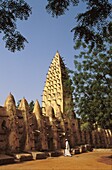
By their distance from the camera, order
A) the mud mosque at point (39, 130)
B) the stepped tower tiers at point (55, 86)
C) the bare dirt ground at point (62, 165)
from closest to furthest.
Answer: the bare dirt ground at point (62, 165)
the mud mosque at point (39, 130)
the stepped tower tiers at point (55, 86)

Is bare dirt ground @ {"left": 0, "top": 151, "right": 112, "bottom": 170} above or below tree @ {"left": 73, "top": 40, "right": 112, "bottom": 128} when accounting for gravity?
below

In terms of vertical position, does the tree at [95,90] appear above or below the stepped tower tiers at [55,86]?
below

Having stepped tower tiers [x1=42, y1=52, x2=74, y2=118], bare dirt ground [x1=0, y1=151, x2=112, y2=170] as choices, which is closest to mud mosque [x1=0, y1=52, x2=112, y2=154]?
stepped tower tiers [x1=42, y1=52, x2=74, y2=118]

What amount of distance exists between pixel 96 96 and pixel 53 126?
1059 centimetres

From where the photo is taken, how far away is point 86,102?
23016 mm

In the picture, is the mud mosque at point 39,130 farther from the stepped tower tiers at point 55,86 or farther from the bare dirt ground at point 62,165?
the bare dirt ground at point 62,165

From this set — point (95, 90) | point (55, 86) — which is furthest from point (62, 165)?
point (55, 86)

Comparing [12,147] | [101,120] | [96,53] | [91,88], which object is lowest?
[12,147]

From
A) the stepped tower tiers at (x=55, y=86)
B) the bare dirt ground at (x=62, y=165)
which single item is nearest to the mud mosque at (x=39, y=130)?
the stepped tower tiers at (x=55, y=86)

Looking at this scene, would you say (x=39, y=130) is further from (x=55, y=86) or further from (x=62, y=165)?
(x=55, y=86)

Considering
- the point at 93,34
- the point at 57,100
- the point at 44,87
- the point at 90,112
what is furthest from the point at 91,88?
the point at 44,87

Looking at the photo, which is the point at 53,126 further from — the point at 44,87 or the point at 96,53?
the point at 44,87

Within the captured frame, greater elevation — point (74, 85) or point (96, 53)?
point (96, 53)

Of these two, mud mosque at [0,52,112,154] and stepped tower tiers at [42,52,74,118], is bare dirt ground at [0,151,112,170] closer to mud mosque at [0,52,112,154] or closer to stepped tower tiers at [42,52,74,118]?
mud mosque at [0,52,112,154]
